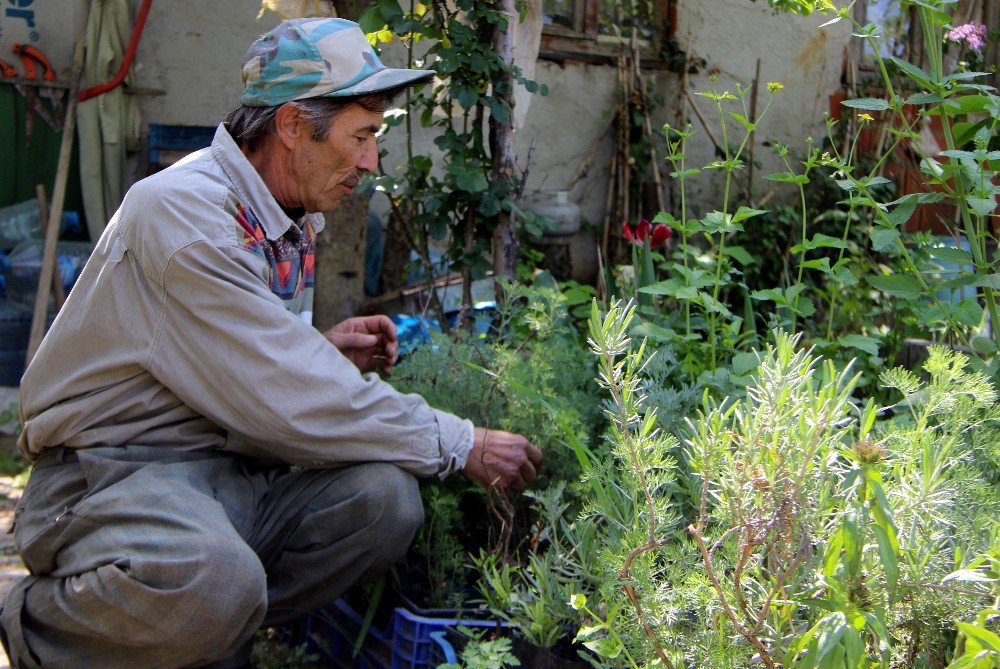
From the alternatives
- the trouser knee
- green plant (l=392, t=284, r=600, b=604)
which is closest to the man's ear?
green plant (l=392, t=284, r=600, b=604)

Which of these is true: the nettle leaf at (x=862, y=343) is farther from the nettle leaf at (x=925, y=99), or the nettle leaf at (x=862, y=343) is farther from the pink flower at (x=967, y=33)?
the pink flower at (x=967, y=33)

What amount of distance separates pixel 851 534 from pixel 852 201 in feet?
4.17

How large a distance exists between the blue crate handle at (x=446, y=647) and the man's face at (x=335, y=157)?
3.43ft

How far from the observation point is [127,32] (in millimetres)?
6043

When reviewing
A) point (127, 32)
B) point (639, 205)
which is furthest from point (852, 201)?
point (127, 32)

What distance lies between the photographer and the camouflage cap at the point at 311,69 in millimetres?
2344

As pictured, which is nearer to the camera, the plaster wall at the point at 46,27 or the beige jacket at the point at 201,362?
the beige jacket at the point at 201,362

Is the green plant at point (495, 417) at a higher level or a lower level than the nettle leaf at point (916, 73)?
lower

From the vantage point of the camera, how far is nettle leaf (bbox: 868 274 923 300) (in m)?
2.38

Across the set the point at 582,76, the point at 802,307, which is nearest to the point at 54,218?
the point at 582,76

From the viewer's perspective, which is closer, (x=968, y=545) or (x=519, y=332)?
(x=968, y=545)

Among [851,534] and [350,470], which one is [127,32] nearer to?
[350,470]

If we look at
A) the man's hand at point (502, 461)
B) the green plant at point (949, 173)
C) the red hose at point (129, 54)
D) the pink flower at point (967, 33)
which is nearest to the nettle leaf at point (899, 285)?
the green plant at point (949, 173)

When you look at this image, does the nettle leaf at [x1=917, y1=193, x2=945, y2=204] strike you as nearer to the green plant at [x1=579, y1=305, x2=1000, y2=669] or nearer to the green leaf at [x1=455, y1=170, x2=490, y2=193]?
the green plant at [x1=579, y1=305, x2=1000, y2=669]
